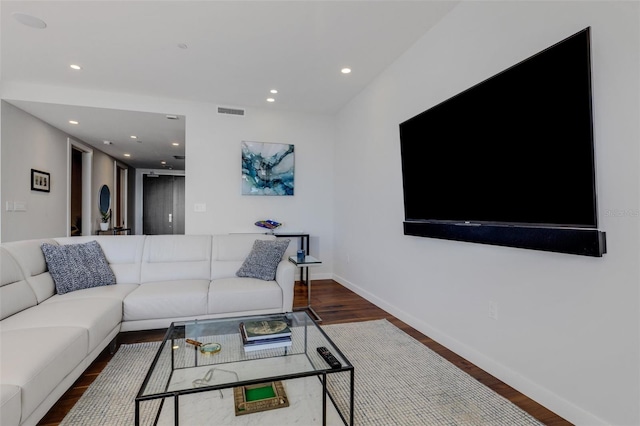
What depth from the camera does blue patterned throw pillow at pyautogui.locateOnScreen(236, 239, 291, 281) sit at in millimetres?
3074

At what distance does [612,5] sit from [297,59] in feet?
8.15

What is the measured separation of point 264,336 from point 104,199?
22.8ft

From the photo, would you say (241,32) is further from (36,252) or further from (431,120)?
(36,252)

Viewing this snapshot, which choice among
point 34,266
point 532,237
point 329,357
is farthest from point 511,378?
point 34,266

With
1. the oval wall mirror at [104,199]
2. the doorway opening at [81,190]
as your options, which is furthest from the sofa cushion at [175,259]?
the oval wall mirror at [104,199]

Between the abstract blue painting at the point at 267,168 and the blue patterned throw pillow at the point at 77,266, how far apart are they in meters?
2.24

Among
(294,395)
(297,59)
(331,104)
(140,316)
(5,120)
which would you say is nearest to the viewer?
(294,395)

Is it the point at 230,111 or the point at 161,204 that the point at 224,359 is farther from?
the point at 161,204

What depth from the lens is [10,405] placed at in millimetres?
1193

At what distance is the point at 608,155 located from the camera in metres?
1.50

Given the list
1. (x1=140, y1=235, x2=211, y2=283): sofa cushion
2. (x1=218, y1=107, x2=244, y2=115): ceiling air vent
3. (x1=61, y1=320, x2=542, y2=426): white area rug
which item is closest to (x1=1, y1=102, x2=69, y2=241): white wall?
(x1=140, y1=235, x2=211, y2=283): sofa cushion

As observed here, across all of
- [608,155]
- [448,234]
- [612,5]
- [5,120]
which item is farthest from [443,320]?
[5,120]

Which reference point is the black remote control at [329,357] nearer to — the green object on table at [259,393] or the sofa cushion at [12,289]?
the green object on table at [259,393]

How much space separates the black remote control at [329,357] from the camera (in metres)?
Result: 1.48
